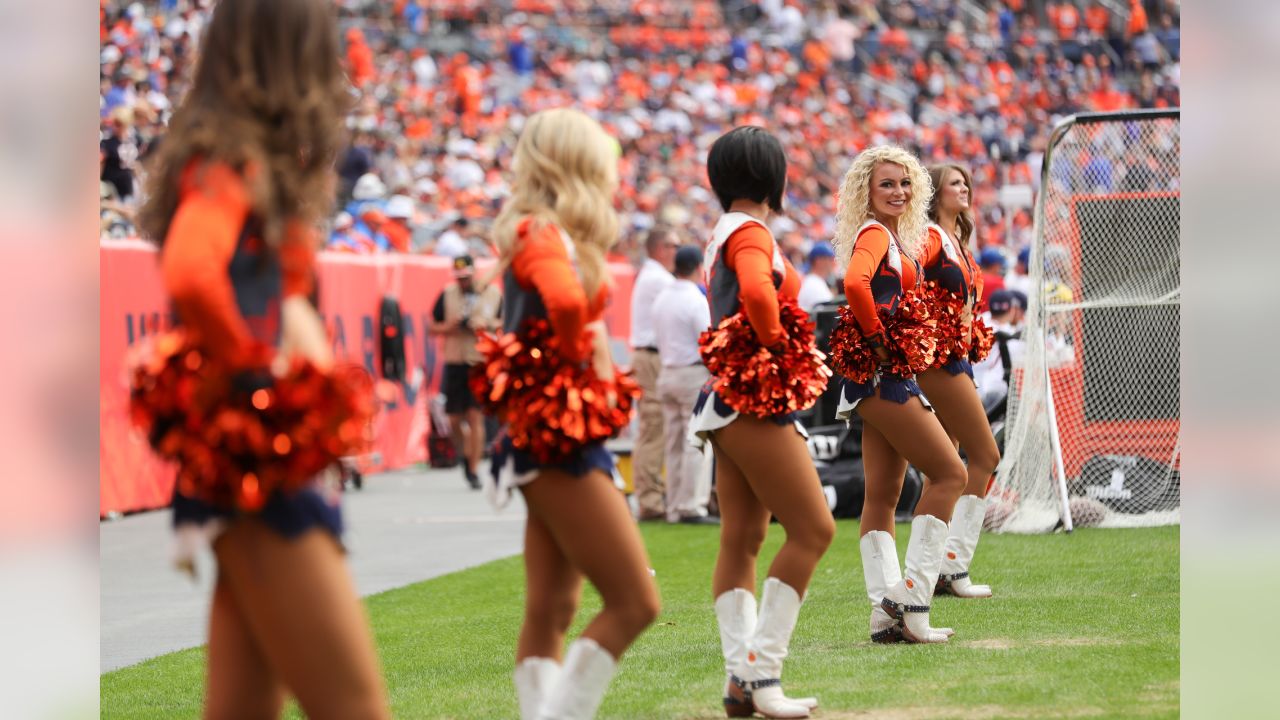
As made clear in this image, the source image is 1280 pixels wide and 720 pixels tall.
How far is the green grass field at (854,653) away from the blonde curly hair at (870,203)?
1.69 m

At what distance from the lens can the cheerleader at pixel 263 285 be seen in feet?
10.4

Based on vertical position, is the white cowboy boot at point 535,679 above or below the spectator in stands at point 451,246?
below

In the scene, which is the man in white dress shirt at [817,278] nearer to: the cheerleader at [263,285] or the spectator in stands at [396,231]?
the spectator in stands at [396,231]

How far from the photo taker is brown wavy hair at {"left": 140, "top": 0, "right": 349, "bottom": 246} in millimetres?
3287

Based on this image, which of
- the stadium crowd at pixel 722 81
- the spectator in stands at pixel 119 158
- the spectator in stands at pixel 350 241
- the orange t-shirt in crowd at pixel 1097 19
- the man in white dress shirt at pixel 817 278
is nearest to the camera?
A: the man in white dress shirt at pixel 817 278

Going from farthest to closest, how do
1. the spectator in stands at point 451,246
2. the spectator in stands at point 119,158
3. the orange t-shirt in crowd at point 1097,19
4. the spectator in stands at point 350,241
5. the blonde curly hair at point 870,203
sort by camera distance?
the orange t-shirt in crowd at point 1097,19, the spectator in stands at point 451,246, the spectator in stands at point 350,241, the spectator in stands at point 119,158, the blonde curly hair at point 870,203

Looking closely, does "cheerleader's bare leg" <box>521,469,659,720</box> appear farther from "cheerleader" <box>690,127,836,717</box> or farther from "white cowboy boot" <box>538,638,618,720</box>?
"cheerleader" <box>690,127,836,717</box>

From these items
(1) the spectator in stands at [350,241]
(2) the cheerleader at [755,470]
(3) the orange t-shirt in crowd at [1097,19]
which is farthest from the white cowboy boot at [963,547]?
(3) the orange t-shirt in crowd at [1097,19]

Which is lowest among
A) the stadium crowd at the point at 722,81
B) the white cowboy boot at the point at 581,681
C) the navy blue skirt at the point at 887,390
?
the white cowboy boot at the point at 581,681

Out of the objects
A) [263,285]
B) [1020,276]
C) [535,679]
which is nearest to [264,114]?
[263,285]

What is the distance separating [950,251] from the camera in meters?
7.42
